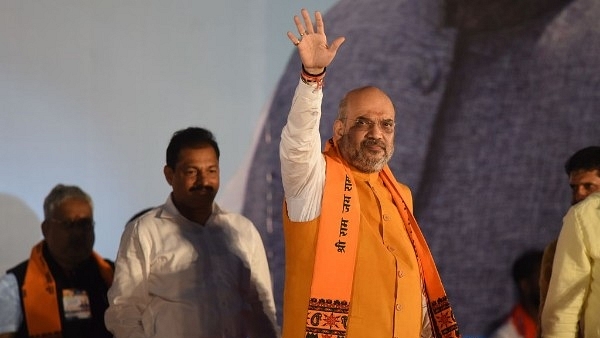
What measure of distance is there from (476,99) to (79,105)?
1.89 metres

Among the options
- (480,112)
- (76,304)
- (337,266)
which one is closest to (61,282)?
(76,304)

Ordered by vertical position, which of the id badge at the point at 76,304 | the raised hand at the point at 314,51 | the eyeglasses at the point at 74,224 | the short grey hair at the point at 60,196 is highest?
the raised hand at the point at 314,51

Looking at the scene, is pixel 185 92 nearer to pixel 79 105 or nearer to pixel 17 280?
pixel 79 105

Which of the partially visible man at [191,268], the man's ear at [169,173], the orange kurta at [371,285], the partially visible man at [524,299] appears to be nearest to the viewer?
the orange kurta at [371,285]

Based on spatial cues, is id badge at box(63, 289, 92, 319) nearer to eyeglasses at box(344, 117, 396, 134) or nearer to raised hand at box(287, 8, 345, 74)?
eyeglasses at box(344, 117, 396, 134)

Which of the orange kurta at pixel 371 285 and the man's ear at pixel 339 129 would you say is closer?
the orange kurta at pixel 371 285

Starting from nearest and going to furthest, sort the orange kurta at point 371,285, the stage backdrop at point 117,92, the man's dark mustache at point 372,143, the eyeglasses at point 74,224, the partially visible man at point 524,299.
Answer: the orange kurta at point 371,285, the man's dark mustache at point 372,143, the eyeglasses at point 74,224, the stage backdrop at point 117,92, the partially visible man at point 524,299

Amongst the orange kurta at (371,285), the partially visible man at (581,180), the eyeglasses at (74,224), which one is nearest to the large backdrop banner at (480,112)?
the partially visible man at (581,180)

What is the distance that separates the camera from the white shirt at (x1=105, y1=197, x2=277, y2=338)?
2.83 metres

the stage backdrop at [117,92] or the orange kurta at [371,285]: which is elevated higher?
the stage backdrop at [117,92]

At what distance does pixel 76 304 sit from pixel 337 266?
128cm

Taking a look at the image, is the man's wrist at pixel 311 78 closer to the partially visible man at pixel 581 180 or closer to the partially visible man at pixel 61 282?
the partially visible man at pixel 581 180

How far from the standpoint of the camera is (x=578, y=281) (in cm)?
274

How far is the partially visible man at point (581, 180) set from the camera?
123 inches
